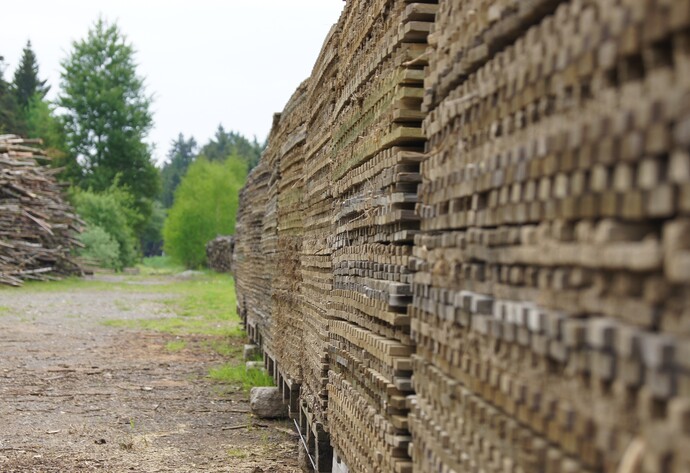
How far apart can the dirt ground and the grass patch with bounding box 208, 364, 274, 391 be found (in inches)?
9.4

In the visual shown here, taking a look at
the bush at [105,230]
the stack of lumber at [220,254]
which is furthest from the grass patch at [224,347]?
the stack of lumber at [220,254]

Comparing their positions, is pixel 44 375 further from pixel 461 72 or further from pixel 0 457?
pixel 461 72

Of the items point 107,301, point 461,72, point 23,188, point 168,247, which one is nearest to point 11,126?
point 168,247

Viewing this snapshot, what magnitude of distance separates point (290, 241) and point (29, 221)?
21.4 meters

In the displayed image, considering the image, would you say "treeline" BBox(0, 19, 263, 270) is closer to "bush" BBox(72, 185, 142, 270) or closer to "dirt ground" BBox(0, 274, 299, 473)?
"bush" BBox(72, 185, 142, 270)

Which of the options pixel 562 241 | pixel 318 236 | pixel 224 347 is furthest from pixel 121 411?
pixel 562 241

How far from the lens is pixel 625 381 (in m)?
1.57

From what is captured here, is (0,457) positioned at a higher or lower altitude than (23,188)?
lower

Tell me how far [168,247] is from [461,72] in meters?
50.3

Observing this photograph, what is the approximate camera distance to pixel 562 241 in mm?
1896

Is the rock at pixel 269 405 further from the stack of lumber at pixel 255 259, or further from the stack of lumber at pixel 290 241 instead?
the stack of lumber at pixel 255 259

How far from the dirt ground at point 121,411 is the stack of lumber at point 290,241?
798 mm

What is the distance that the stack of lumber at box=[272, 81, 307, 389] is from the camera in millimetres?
8211

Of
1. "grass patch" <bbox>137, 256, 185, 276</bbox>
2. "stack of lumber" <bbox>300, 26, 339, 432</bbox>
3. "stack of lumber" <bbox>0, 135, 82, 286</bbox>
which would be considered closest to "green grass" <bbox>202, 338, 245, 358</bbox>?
"stack of lumber" <bbox>300, 26, 339, 432</bbox>
